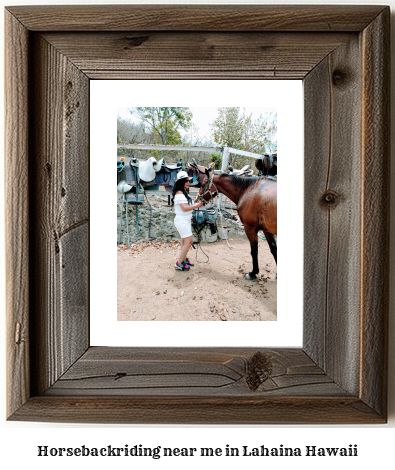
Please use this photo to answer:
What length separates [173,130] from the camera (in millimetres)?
623

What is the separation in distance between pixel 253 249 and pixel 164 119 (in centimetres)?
25

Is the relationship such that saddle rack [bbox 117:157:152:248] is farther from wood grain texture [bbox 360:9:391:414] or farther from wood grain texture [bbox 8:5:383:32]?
wood grain texture [bbox 360:9:391:414]

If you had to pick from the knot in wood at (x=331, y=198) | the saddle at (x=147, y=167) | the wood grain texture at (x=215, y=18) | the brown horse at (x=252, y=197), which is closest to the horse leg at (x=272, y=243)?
the brown horse at (x=252, y=197)

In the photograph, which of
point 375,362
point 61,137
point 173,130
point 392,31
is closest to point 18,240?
point 61,137

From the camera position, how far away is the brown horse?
0.63m

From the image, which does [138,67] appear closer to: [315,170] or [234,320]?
[315,170]

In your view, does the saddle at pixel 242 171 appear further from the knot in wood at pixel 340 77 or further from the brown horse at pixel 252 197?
the knot in wood at pixel 340 77

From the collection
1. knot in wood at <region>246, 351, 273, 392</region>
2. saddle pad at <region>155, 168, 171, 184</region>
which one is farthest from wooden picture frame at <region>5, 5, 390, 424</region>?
saddle pad at <region>155, 168, 171, 184</region>

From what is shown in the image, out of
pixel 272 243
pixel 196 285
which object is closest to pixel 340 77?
pixel 272 243

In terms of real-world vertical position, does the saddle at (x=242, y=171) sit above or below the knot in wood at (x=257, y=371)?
above

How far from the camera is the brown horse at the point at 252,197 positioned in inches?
24.7
